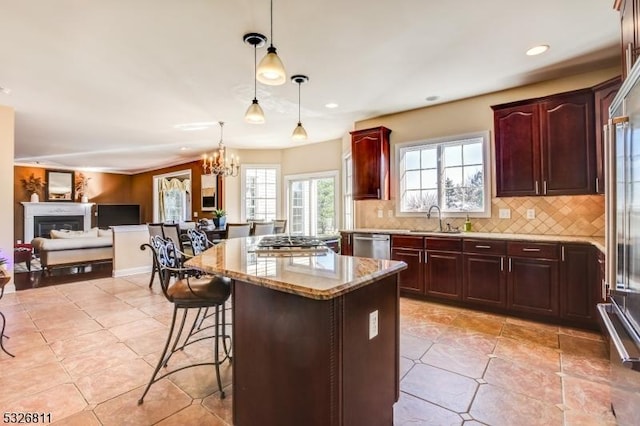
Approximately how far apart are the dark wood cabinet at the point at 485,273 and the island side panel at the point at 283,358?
9.35 ft

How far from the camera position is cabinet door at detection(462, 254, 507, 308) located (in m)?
3.40

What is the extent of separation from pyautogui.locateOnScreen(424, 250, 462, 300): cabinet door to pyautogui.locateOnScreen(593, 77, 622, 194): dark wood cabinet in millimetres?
1497

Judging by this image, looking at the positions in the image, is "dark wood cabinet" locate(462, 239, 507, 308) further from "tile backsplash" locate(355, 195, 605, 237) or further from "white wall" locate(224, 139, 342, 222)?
"white wall" locate(224, 139, 342, 222)

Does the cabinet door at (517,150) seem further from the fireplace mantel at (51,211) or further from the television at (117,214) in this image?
the fireplace mantel at (51,211)

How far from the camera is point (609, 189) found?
1.58 meters

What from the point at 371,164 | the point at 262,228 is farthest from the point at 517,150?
the point at 262,228

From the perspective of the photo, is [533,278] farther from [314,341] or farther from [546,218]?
[314,341]

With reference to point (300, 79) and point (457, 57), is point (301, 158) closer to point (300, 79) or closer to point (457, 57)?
point (300, 79)

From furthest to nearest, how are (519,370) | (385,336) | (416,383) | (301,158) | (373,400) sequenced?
(301,158) < (519,370) < (416,383) < (385,336) < (373,400)

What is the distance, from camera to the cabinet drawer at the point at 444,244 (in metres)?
3.67

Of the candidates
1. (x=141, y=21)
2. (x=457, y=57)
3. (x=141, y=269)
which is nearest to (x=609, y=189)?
(x=457, y=57)

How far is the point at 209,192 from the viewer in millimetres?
7738

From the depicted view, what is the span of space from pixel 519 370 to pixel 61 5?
4226 mm

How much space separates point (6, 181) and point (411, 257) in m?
5.61
